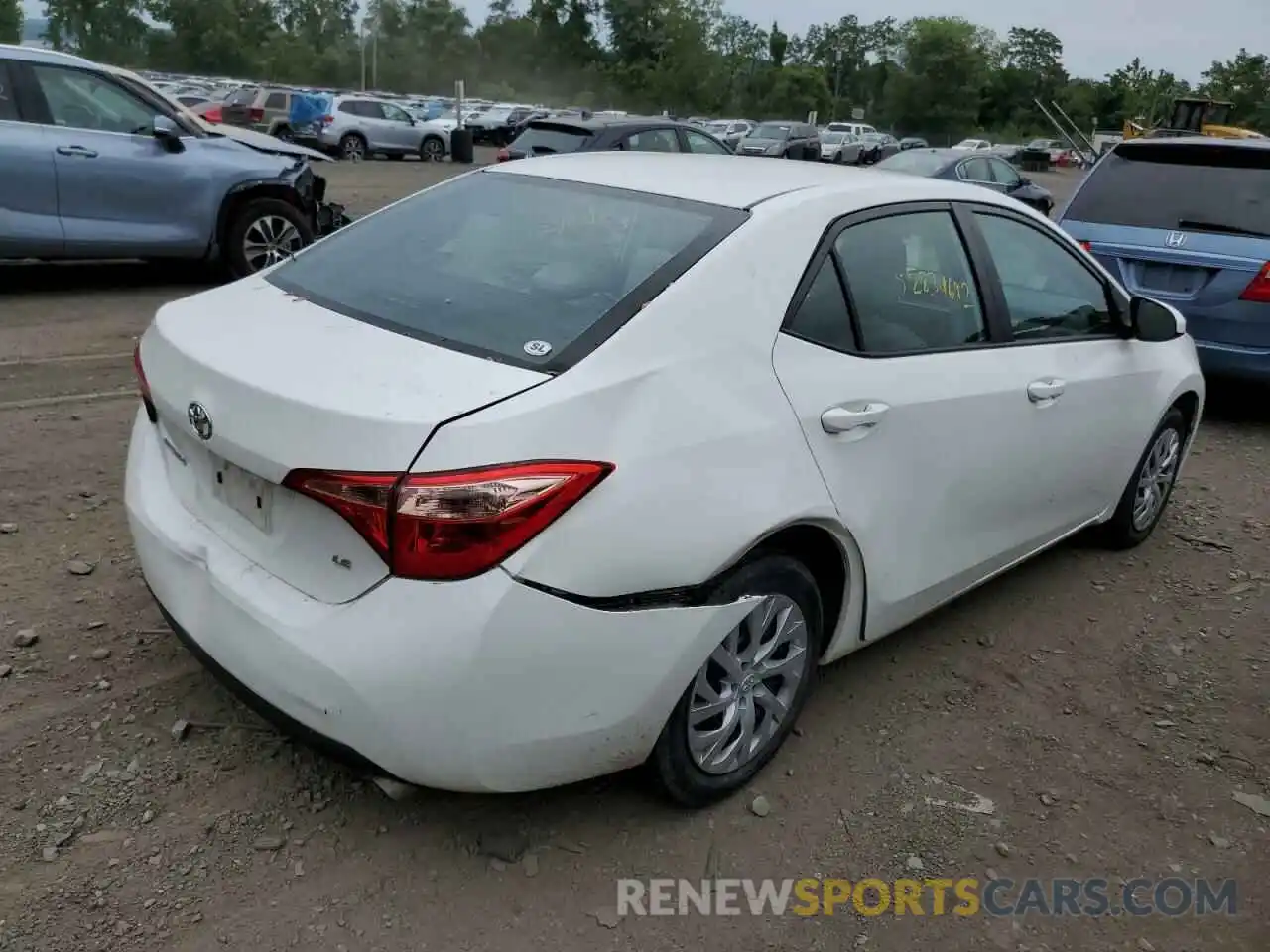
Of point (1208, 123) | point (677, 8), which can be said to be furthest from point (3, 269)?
point (677, 8)

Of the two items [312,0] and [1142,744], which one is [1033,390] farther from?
[312,0]

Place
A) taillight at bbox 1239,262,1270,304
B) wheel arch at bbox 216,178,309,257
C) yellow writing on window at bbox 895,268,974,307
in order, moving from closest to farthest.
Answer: yellow writing on window at bbox 895,268,974,307 → taillight at bbox 1239,262,1270,304 → wheel arch at bbox 216,178,309,257

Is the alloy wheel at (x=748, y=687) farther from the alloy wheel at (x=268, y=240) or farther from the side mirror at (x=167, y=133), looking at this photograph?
the side mirror at (x=167, y=133)

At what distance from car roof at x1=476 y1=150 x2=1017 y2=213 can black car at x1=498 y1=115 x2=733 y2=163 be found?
888cm

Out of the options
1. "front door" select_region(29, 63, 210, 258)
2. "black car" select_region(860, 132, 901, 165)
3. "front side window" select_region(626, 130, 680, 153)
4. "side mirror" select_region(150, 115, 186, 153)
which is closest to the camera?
"front door" select_region(29, 63, 210, 258)

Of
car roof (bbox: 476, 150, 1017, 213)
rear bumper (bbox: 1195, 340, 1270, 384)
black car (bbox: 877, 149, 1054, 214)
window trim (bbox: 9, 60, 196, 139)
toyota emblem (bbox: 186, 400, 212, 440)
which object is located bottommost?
rear bumper (bbox: 1195, 340, 1270, 384)

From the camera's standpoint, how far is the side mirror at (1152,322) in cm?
418

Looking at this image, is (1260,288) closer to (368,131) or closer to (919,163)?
(919,163)

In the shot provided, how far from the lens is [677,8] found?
3772 inches

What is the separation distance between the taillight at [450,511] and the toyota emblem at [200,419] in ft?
1.35

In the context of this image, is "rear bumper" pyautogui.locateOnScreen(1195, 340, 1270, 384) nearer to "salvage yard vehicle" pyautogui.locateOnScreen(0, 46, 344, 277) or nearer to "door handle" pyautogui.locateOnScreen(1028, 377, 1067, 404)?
"door handle" pyautogui.locateOnScreen(1028, 377, 1067, 404)

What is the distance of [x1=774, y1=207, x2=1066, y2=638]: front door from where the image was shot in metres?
2.89

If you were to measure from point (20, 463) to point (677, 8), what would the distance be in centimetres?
9960

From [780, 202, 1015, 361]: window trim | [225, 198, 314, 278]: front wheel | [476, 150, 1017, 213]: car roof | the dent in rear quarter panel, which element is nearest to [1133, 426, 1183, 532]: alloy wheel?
[780, 202, 1015, 361]: window trim
